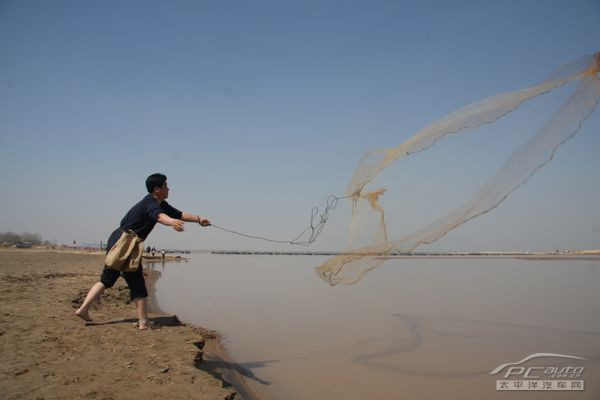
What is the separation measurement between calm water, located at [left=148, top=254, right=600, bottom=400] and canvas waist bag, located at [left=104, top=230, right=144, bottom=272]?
7.96 ft

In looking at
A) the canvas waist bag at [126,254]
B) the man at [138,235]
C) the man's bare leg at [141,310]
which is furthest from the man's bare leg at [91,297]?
the man's bare leg at [141,310]

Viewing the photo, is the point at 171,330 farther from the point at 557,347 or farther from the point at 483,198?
the point at 557,347

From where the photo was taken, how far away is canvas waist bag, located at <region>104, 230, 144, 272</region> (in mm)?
5258

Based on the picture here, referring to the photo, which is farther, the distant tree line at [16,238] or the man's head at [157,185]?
the distant tree line at [16,238]

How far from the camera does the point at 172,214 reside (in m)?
5.97

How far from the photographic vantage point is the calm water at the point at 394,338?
5.27 m

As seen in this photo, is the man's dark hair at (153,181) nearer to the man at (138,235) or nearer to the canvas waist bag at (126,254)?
the man at (138,235)

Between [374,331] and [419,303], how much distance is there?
4571mm

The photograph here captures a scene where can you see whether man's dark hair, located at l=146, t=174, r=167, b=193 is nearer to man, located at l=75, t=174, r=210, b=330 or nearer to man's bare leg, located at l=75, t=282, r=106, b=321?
man, located at l=75, t=174, r=210, b=330

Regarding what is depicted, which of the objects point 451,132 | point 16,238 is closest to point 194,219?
point 451,132

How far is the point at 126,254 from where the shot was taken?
17.4 feet

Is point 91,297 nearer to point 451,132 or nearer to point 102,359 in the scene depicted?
point 102,359

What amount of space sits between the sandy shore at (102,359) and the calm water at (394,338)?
1.21 meters

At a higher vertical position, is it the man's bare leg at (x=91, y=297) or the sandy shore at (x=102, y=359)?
the man's bare leg at (x=91, y=297)
